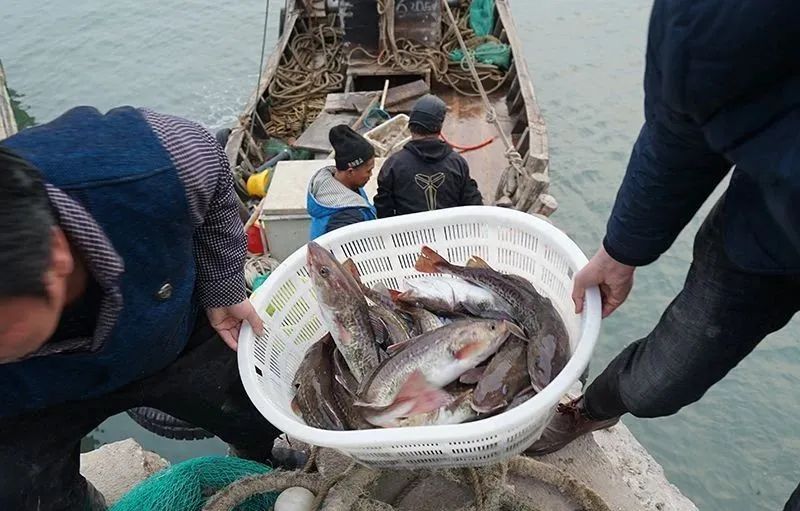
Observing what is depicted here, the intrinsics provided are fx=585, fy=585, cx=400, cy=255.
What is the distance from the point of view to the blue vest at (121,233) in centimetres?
175

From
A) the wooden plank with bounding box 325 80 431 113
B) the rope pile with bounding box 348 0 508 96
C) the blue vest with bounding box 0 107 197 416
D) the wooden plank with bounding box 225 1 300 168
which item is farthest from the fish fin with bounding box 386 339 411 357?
the rope pile with bounding box 348 0 508 96

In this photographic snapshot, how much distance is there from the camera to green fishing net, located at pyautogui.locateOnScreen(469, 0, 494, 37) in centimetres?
972

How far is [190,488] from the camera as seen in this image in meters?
2.52

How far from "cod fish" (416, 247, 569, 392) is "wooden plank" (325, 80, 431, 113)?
5.19 metres

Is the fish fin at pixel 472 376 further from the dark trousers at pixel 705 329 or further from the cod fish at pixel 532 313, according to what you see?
the dark trousers at pixel 705 329

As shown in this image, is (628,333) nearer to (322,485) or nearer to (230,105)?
(322,485)

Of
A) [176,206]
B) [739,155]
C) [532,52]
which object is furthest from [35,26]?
[739,155]

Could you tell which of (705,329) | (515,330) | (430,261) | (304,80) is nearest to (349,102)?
(304,80)

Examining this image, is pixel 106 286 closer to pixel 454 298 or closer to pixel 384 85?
pixel 454 298

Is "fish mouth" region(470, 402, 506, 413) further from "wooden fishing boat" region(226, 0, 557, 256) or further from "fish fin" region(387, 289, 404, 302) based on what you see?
"wooden fishing boat" region(226, 0, 557, 256)

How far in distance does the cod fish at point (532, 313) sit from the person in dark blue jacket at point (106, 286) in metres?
0.95

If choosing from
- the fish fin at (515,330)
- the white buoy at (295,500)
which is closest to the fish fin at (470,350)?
the fish fin at (515,330)

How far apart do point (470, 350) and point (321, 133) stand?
524 centimetres

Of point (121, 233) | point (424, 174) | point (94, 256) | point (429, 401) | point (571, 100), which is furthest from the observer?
point (571, 100)
